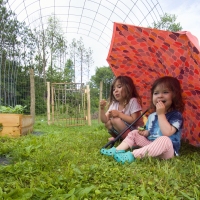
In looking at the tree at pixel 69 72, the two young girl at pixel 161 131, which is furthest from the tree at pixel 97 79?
the two young girl at pixel 161 131

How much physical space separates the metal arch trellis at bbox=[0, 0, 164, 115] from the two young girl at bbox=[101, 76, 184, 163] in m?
6.03

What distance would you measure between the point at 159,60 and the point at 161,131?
2.59ft

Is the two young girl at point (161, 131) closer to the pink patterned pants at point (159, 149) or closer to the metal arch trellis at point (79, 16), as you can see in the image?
the pink patterned pants at point (159, 149)

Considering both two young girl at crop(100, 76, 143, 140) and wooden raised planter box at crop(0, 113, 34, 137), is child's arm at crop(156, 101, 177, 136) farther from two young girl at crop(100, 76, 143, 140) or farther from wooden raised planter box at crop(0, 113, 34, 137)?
wooden raised planter box at crop(0, 113, 34, 137)

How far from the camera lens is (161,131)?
7.33ft

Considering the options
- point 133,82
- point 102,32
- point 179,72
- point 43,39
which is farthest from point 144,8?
point 43,39

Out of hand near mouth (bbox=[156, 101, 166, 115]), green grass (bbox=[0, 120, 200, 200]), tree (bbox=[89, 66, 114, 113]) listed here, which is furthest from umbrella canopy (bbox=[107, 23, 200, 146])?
tree (bbox=[89, 66, 114, 113])

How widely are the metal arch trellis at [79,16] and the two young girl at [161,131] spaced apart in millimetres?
6028

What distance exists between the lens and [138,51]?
264cm

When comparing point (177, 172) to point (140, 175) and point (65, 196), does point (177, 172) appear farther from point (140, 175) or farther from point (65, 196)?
point (65, 196)

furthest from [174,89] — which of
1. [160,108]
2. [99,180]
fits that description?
[99,180]

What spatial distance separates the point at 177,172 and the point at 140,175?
1.04 ft

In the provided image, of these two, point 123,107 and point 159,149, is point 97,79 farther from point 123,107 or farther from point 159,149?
point 159,149

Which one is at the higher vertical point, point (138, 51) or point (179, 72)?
point (138, 51)
